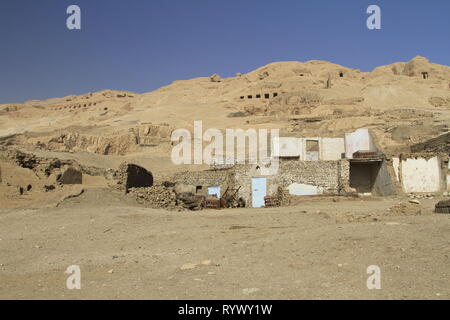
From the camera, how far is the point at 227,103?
65875 mm

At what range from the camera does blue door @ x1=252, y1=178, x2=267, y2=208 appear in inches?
766

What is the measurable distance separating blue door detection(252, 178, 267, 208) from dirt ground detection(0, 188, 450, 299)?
28.3 feet

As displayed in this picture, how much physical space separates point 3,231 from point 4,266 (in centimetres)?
360

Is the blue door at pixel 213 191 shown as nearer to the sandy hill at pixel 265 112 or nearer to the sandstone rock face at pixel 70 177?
the sandstone rock face at pixel 70 177

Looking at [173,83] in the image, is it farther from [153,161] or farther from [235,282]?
[235,282]

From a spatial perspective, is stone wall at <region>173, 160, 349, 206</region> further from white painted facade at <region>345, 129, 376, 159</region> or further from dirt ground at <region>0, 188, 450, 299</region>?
dirt ground at <region>0, 188, 450, 299</region>

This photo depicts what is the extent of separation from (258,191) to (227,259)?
13172mm

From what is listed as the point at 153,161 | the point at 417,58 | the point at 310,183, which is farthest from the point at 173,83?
the point at 310,183

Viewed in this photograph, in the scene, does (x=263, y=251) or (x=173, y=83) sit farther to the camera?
(x=173, y=83)

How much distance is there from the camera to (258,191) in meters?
19.7

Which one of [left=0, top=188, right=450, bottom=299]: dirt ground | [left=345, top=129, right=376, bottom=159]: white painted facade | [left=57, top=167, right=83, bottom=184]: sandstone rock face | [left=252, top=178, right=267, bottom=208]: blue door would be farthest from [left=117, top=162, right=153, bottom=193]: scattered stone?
[left=345, top=129, right=376, bottom=159]: white painted facade

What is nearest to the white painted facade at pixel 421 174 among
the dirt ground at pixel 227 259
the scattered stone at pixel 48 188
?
the dirt ground at pixel 227 259
